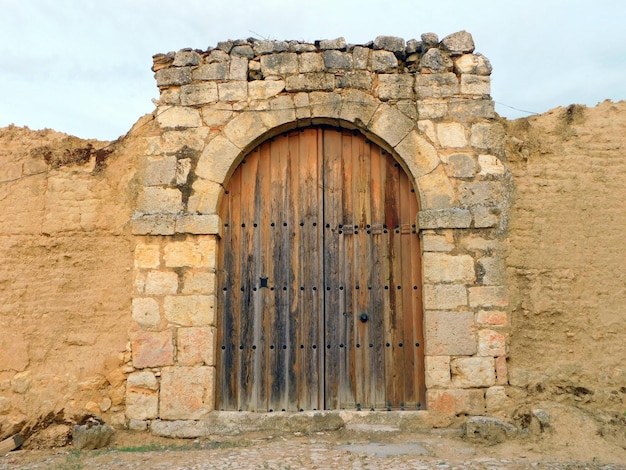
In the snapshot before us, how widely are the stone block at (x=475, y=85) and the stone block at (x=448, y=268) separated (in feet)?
4.24

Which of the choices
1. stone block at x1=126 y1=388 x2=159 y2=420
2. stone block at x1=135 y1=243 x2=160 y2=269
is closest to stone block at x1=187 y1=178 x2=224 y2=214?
stone block at x1=135 y1=243 x2=160 y2=269

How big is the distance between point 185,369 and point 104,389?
23.6 inches

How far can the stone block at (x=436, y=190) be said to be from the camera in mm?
4801

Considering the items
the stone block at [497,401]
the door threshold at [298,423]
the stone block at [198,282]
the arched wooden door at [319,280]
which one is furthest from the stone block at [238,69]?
A: the stone block at [497,401]

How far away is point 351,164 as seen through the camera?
201 inches

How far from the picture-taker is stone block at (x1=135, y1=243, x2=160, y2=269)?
4.76 metres

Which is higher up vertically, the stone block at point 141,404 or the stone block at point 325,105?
the stone block at point 325,105

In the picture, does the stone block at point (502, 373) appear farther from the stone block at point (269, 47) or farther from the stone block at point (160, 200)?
the stone block at point (269, 47)

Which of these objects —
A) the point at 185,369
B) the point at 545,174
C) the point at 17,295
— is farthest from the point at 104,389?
the point at 545,174

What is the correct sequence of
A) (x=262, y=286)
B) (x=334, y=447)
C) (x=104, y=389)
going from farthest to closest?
(x=262, y=286) < (x=104, y=389) < (x=334, y=447)

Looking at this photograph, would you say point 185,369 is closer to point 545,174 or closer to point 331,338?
point 331,338

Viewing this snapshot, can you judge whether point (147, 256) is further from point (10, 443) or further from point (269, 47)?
point (269, 47)

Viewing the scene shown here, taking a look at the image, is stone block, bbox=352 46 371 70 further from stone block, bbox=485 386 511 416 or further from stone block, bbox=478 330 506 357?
stone block, bbox=485 386 511 416

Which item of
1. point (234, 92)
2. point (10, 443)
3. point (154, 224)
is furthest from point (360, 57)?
point (10, 443)
